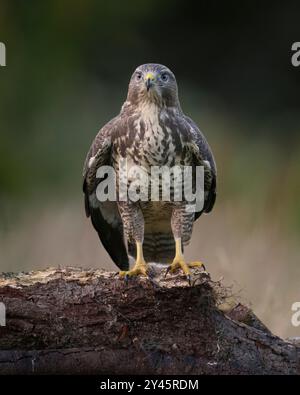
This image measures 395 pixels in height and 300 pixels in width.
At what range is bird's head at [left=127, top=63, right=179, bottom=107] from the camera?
487 cm

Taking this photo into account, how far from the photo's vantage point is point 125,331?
3.80 meters

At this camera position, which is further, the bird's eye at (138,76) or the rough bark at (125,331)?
the bird's eye at (138,76)

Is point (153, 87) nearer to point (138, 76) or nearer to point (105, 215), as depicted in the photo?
point (138, 76)

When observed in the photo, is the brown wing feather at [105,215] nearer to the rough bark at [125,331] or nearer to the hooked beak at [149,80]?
the hooked beak at [149,80]

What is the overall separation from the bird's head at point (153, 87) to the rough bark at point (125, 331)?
52.2 inches

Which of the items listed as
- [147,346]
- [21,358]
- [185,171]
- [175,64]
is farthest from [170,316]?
[175,64]

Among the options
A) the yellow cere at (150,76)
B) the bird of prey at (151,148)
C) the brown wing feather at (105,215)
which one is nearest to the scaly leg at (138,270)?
the bird of prey at (151,148)

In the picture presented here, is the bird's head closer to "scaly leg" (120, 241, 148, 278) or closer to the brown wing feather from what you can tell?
the brown wing feather

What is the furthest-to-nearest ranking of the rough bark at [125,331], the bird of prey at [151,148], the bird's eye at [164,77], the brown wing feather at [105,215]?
the brown wing feather at [105,215] → the bird's eye at [164,77] → the bird of prey at [151,148] → the rough bark at [125,331]

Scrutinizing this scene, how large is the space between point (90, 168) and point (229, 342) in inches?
64.7

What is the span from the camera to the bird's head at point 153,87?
4.87 metres

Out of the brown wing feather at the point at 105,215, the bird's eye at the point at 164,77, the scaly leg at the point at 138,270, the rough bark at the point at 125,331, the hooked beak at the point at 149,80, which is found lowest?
the rough bark at the point at 125,331

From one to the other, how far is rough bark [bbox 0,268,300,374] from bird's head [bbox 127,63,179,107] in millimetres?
1327

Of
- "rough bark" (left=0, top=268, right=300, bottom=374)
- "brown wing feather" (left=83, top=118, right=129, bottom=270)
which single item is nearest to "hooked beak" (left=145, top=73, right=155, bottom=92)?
"brown wing feather" (left=83, top=118, right=129, bottom=270)
